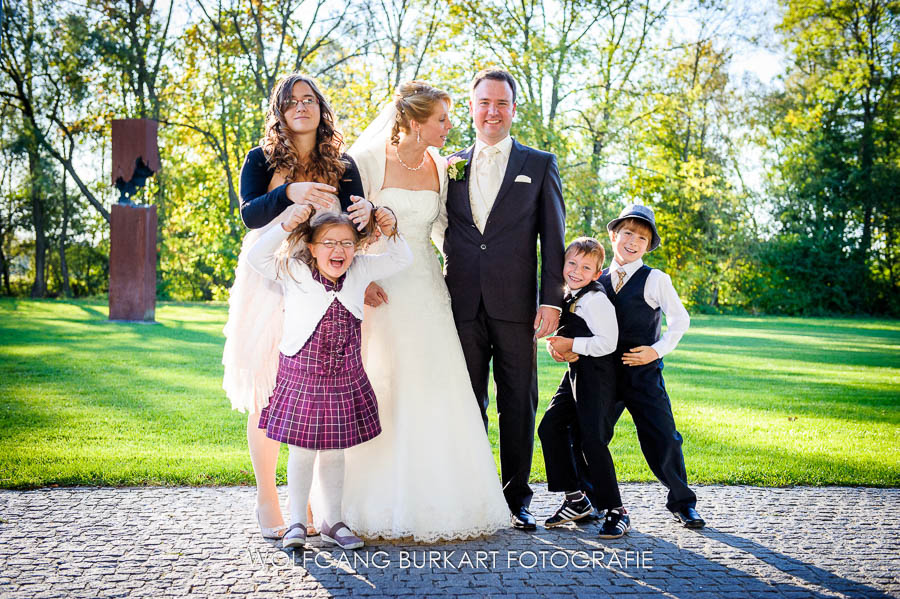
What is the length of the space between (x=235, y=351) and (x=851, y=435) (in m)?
5.60

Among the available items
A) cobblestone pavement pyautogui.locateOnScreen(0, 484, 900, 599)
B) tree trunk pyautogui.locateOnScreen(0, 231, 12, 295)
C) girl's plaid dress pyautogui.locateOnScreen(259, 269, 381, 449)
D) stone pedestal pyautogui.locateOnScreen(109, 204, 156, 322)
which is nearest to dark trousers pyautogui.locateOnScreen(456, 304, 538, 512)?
cobblestone pavement pyautogui.locateOnScreen(0, 484, 900, 599)

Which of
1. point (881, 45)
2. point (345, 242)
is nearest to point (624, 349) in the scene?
point (345, 242)

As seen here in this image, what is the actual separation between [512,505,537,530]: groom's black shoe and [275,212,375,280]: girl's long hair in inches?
64.7

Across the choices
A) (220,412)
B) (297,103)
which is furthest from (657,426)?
(220,412)

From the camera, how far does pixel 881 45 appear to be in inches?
1099

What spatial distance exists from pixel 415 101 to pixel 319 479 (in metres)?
1.92

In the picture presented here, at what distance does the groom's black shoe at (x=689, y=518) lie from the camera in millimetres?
4069

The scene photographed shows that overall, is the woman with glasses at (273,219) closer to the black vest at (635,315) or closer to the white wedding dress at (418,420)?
the white wedding dress at (418,420)

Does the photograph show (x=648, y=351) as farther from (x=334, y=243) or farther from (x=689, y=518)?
(x=334, y=243)

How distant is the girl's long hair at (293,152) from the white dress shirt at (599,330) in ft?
4.74

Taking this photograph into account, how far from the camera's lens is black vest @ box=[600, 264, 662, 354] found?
415 cm

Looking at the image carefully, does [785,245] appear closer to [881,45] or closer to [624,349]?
[881,45]

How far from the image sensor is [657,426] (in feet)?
13.5

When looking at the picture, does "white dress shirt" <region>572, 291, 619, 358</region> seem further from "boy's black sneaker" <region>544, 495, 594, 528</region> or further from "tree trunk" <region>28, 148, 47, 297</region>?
"tree trunk" <region>28, 148, 47, 297</region>
